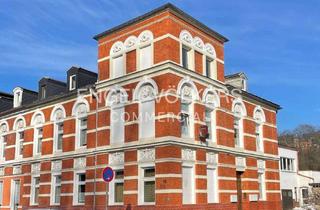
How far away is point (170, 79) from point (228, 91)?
713 cm

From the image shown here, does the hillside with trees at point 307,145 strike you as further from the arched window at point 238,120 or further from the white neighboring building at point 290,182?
the arched window at point 238,120

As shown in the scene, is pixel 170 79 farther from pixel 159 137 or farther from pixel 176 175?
pixel 176 175

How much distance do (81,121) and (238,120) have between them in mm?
10993

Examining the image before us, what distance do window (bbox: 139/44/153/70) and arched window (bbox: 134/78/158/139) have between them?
0.90 metres

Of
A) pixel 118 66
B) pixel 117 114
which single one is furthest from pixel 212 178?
pixel 118 66

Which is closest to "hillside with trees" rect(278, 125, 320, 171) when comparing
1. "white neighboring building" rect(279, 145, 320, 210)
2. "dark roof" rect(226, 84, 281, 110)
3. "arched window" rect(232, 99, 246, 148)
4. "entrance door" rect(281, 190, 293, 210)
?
"white neighboring building" rect(279, 145, 320, 210)

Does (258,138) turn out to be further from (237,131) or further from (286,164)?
(286,164)

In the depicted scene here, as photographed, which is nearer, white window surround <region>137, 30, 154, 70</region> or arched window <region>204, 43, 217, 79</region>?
white window surround <region>137, 30, 154, 70</region>

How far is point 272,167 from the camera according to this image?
3056 cm

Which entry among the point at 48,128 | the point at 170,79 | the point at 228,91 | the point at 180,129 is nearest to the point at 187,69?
the point at 170,79

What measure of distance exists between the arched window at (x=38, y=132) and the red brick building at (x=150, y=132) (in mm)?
79

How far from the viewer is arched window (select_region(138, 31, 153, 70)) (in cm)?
2170

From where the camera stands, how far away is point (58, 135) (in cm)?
2778

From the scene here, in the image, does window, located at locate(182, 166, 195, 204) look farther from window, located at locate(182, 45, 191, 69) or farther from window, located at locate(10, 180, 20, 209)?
window, located at locate(10, 180, 20, 209)
